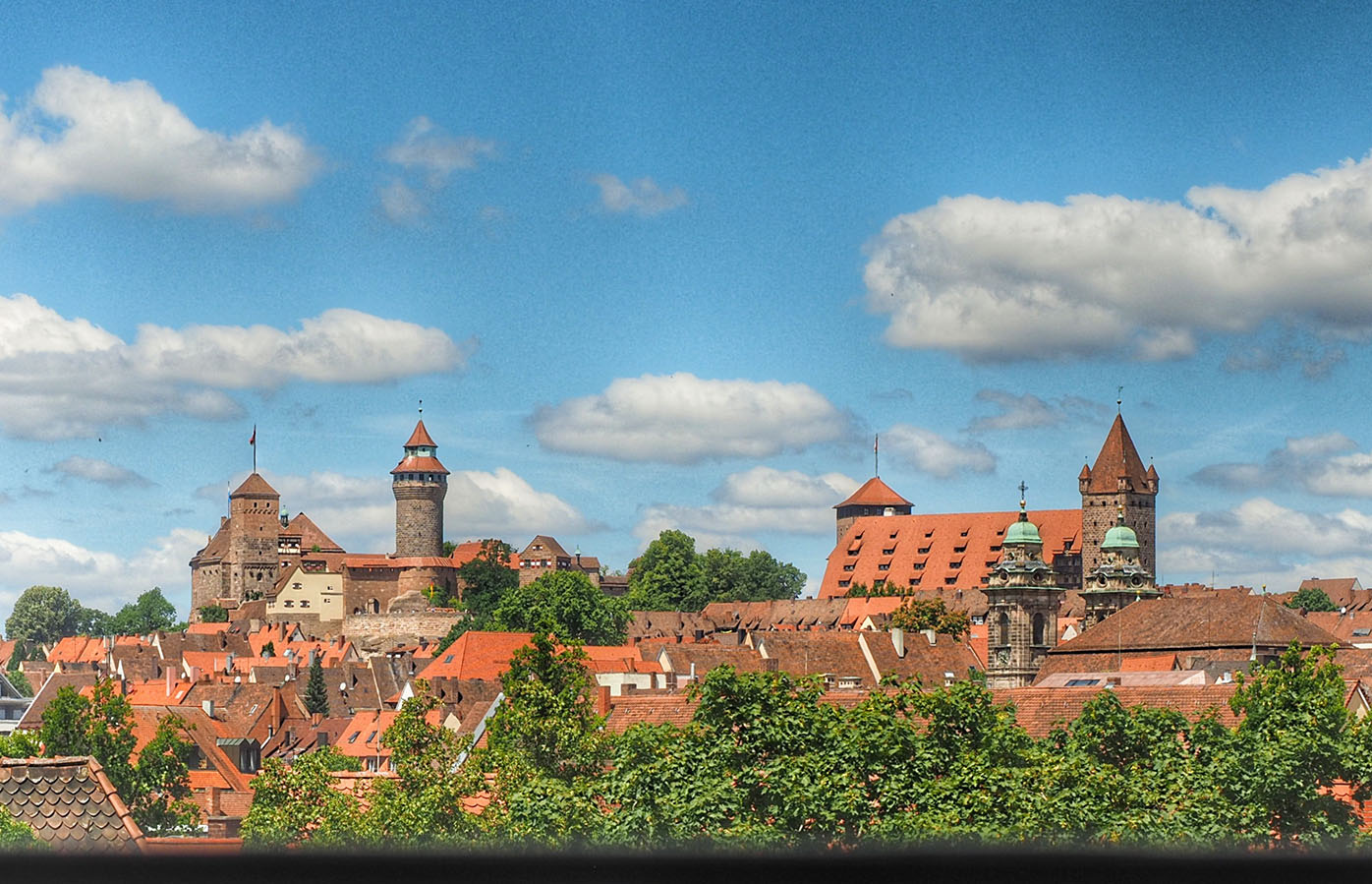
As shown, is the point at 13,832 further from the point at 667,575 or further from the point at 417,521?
the point at 417,521

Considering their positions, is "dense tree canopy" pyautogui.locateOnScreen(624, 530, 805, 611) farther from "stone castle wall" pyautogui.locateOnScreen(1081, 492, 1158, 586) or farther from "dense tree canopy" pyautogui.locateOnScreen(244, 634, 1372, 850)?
"dense tree canopy" pyautogui.locateOnScreen(244, 634, 1372, 850)

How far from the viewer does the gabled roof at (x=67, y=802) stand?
992cm

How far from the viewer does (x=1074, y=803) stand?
56.5 feet

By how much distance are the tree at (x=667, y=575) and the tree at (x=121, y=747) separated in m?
74.6

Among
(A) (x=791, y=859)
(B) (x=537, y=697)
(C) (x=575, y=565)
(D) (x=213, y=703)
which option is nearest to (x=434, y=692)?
(D) (x=213, y=703)

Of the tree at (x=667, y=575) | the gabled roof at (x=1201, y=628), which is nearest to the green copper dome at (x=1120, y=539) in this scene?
the gabled roof at (x=1201, y=628)

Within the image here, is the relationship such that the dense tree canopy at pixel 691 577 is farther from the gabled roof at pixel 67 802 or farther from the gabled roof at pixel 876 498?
the gabled roof at pixel 67 802

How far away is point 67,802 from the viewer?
10.0 meters

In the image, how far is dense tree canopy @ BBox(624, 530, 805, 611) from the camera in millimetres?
128000

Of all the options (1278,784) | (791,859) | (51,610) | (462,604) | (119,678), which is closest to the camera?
(791,859)

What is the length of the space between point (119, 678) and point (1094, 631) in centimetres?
5128

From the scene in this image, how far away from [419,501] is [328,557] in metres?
7.39

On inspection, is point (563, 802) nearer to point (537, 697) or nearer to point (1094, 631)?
point (537, 697)

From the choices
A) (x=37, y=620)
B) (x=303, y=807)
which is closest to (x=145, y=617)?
(x=37, y=620)
